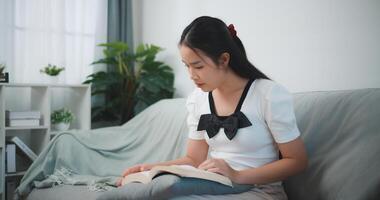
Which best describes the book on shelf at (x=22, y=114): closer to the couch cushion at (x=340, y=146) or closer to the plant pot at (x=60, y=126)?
the plant pot at (x=60, y=126)

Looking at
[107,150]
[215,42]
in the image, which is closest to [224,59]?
[215,42]

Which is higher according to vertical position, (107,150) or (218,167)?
(218,167)

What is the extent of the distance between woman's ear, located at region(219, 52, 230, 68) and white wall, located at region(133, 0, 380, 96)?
2.35 feet

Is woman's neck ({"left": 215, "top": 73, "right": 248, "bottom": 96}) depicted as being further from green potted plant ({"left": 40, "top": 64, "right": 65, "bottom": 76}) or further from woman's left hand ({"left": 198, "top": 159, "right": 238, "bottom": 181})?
green potted plant ({"left": 40, "top": 64, "right": 65, "bottom": 76})

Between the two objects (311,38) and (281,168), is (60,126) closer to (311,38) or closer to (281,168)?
(311,38)

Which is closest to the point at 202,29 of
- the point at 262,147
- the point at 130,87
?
the point at 262,147

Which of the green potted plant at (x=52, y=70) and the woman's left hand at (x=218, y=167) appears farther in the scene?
the green potted plant at (x=52, y=70)

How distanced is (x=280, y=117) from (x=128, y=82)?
2.09 metres

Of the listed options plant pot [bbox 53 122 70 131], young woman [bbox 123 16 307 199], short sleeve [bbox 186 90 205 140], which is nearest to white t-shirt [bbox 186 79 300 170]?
young woman [bbox 123 16 307 199]

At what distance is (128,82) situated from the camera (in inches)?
122

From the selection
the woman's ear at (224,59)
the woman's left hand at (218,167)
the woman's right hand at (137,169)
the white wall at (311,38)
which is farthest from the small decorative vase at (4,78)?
the woman's left hand at (218,167)

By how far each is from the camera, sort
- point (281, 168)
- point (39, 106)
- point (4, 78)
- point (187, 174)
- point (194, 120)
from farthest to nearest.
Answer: point (39, 106)
point (4, 78)
point (194, 120)
point (281, 168)
point (187, 174)

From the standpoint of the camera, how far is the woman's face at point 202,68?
1.25 m

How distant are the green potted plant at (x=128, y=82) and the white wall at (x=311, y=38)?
62 centimetres
